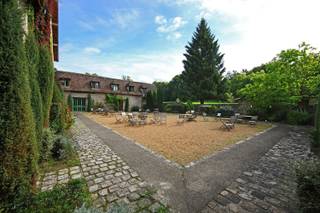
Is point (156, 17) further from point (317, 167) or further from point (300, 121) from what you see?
point (300, 121)

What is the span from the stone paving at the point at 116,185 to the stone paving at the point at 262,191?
987mm

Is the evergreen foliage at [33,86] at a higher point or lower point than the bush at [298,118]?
higher

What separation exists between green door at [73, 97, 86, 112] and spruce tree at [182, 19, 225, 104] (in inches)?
742

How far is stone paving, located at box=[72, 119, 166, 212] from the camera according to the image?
8.48ft

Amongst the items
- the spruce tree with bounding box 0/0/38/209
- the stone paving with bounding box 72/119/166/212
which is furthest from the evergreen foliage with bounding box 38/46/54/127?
the spruce tree with bounding box 0/0/38/209

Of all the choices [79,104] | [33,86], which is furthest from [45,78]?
[79,104]

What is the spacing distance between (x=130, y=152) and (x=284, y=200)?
4.33 metres

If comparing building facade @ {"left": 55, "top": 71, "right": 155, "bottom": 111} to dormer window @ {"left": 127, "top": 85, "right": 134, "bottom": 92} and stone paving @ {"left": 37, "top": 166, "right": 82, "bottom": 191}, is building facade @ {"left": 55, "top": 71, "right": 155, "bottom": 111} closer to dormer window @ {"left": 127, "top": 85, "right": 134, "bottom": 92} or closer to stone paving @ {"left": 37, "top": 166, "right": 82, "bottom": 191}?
dormer window @ {"left": 127, "top": 85, "right": 134, "bottom": 92}

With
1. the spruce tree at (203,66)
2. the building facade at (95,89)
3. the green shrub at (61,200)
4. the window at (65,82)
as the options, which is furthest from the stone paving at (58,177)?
the spruce tree at (203,66)

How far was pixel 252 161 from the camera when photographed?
456 centimetres

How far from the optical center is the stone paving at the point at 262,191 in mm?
2488

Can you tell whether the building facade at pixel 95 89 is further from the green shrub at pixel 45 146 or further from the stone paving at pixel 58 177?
the stone paving at pixel 58 177

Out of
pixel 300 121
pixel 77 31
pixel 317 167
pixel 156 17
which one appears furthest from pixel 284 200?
pixel 77 31

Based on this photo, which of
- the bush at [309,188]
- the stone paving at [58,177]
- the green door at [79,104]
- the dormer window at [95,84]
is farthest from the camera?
the dormer window at [95,84]
